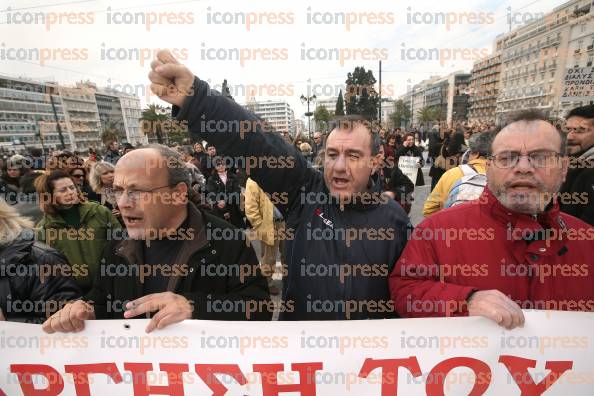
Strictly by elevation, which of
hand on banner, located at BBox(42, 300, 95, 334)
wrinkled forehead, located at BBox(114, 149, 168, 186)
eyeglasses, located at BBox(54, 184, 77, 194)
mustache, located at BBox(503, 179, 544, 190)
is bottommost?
hand on banner, located at BBox(42, 300, 95, 334)

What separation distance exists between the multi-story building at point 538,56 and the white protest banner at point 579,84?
47479mm

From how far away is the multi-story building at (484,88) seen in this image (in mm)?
90562

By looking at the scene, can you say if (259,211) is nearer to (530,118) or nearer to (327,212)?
(327,212)

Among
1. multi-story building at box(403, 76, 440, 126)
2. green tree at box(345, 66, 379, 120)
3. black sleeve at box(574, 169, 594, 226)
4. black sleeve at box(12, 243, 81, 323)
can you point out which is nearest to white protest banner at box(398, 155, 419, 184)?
black sleeve at box(574, 169, 594, 226)

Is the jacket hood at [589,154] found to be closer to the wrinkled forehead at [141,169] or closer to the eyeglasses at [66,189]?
the wrinkled forehead at [141,169]

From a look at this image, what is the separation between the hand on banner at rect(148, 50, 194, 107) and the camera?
4.51ft

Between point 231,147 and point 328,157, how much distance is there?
51cm

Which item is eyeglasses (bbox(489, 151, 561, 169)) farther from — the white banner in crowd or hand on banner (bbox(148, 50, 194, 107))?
hand on banner (bbox(148, 50, 194, 107))

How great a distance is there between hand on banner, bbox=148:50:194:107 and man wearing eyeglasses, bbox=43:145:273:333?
0.46 m

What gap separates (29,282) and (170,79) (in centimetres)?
117

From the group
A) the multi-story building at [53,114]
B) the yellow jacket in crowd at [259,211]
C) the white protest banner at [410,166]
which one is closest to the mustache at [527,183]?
the yellow jacket in crowd at [259,211]

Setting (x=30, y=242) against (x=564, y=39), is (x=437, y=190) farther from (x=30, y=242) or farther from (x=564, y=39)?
(x=564, y=39)

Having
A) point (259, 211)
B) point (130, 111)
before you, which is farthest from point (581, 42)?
point (130, 111)

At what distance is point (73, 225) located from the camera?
9.94 ft
